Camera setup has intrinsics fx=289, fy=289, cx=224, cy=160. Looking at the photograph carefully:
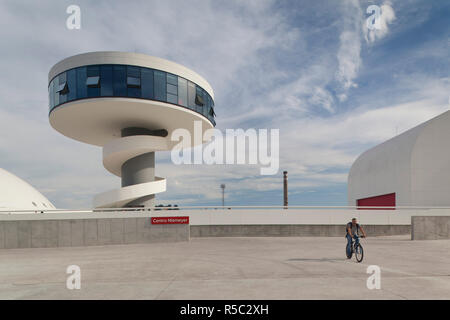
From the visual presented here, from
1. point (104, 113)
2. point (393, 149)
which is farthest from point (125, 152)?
point (393, 149)

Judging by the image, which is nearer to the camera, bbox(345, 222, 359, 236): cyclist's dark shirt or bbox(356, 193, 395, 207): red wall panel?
bbox(345, 222, 359, 236): cyclist's dark shirt

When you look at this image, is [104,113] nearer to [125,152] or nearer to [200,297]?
[125,152]

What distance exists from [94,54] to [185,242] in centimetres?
1601

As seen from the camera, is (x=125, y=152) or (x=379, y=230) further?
(x=125, y=152)

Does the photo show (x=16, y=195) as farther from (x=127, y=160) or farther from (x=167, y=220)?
(x=167, y=220)

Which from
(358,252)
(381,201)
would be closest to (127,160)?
(358,252)

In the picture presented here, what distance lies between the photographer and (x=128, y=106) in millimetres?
23562

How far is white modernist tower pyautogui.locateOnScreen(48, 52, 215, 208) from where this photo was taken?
74.4 feet

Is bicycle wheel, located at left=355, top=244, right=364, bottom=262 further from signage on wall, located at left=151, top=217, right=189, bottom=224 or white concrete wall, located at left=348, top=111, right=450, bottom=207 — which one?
white concrete wall, located at left=348, top=111, right=450, bottom=207

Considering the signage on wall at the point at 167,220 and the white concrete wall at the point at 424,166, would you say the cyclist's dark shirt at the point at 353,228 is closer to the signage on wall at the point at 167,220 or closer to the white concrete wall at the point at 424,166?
→ the signage on wall at the point at 167,220

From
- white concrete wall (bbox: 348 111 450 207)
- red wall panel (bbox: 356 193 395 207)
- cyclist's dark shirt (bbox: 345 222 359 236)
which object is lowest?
red wall panel (bbox: 356 193 395 207)

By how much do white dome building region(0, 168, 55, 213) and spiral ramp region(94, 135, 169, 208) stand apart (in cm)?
2599

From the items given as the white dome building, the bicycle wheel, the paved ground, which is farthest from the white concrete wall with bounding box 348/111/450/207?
the white dome building
